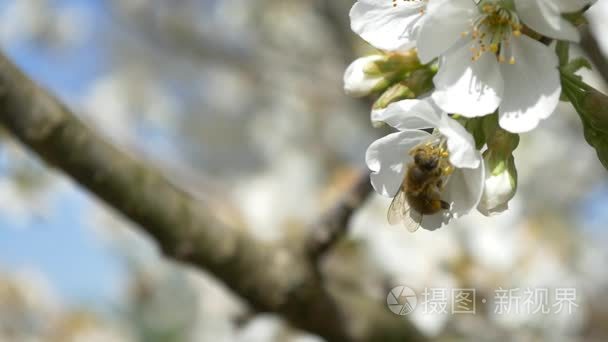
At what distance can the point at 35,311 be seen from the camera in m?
3.51

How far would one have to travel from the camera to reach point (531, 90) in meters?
0.60

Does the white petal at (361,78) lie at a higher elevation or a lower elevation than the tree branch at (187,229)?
higher

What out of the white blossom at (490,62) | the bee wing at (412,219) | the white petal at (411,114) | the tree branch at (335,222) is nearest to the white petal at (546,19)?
the white blossom at (490,62)

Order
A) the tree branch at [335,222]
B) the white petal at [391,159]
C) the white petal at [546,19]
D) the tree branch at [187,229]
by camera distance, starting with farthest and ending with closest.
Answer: the tree branch at [335,222], the tree branch at [187,229], the white petal at [391,159], the white petal at [546,19]

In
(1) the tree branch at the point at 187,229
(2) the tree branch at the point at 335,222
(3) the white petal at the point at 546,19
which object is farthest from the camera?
(2) the tree branch at the point at 335,222

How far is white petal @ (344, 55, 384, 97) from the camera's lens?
73 cm

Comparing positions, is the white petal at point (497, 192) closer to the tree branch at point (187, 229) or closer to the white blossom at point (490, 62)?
the white blossom at point (490, 62)

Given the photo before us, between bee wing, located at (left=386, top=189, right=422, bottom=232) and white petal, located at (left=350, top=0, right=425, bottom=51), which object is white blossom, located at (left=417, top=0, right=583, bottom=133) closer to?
white petal, located at (left=350, top=0, right=425, bottom=51)

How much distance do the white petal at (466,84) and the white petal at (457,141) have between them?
0.02 metres

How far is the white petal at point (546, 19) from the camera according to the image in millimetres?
550

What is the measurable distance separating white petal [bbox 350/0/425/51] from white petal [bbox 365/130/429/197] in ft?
0.26

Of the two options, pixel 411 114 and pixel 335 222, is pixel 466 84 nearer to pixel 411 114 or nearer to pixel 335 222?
pixel 411 114

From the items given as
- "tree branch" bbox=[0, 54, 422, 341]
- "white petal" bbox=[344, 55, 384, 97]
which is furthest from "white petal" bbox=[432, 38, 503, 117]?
"tree branch" bbox=[0, 54, 422, 341]

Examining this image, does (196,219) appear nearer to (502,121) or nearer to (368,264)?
(502,121)
